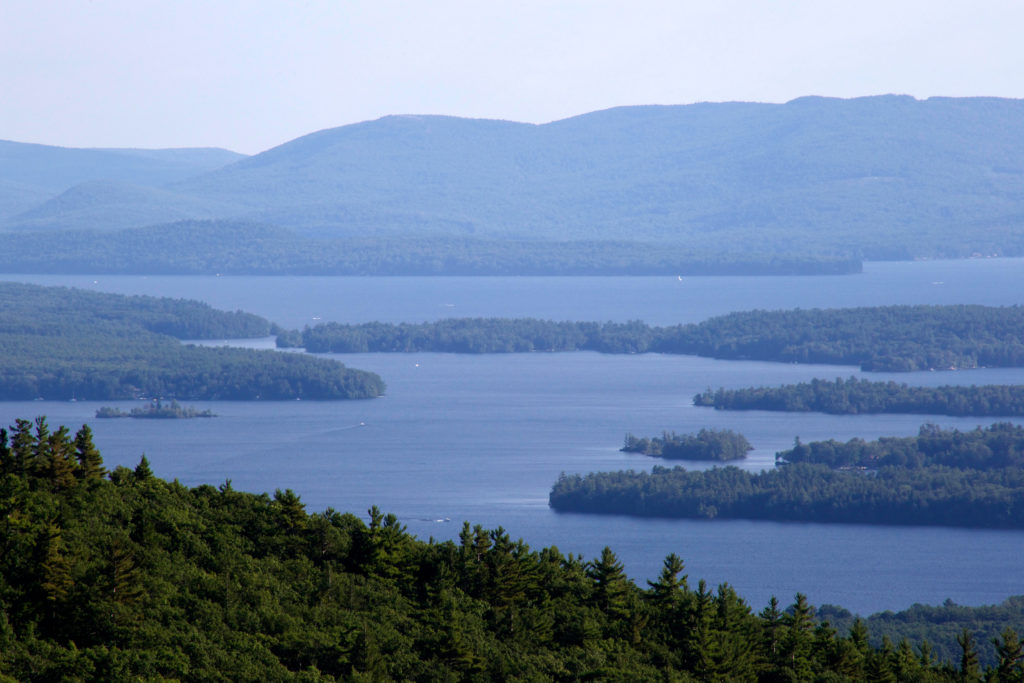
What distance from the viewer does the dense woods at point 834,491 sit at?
3248 inches

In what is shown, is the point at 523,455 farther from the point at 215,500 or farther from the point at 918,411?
the point at 215,500

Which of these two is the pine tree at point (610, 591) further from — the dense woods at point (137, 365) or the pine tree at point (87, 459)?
the dense woods at point (137, 365)

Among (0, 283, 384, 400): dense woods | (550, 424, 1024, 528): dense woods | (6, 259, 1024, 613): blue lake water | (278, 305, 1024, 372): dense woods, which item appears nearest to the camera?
(6, 259, 1024, 613): blue lake water

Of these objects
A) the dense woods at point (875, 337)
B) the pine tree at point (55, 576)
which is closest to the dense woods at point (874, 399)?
the dense woods at point (875, 337)

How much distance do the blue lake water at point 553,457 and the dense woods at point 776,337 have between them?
13.2ft

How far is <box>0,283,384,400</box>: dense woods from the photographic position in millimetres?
128125

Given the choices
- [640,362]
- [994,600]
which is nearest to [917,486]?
[994,600]

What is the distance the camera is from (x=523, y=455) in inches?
3984

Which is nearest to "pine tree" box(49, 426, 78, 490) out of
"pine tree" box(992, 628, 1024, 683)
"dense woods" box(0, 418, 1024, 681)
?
"dense woods" box(0, 418, 1024, 681)

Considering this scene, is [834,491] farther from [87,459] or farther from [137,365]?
[137,365]

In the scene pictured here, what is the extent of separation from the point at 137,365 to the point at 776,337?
62.5 m

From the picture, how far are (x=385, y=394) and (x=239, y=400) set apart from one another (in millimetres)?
12059

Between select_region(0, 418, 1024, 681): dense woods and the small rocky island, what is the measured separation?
3043 inches

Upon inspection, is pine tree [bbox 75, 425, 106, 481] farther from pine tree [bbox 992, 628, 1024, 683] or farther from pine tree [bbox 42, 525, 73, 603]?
pine tree [bbox 992, 628, 1024, 683]
